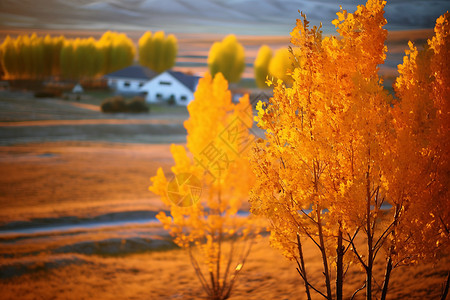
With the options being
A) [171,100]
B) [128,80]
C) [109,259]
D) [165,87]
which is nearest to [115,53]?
[128,80]

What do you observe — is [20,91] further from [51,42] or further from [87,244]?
[87,244]

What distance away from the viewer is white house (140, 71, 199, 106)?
51.9 meters

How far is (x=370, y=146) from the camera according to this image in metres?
6.11

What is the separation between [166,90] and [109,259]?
41.0 metres

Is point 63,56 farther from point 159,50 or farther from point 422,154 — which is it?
point 422,154

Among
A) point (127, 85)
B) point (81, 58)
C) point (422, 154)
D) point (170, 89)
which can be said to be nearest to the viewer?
point (422, 154)

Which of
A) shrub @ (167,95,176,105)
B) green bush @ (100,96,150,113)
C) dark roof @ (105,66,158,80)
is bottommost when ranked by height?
green bush @ (100,96,150,113)

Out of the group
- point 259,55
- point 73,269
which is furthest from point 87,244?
point 259,55

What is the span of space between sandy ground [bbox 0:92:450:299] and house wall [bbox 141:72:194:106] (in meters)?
29.4

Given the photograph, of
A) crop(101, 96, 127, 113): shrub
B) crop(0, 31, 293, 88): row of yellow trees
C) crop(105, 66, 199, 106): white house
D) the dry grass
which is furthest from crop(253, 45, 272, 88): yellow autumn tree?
the dry grass

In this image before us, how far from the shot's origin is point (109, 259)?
13.3 m

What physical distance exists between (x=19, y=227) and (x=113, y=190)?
19.6ft

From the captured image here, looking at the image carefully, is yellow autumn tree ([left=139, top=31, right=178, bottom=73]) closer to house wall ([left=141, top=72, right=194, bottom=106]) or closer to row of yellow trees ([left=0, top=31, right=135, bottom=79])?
row of yellow trees ([left=0, top=31, right=135, bottom=79])

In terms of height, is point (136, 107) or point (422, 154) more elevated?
point (136, 107)
